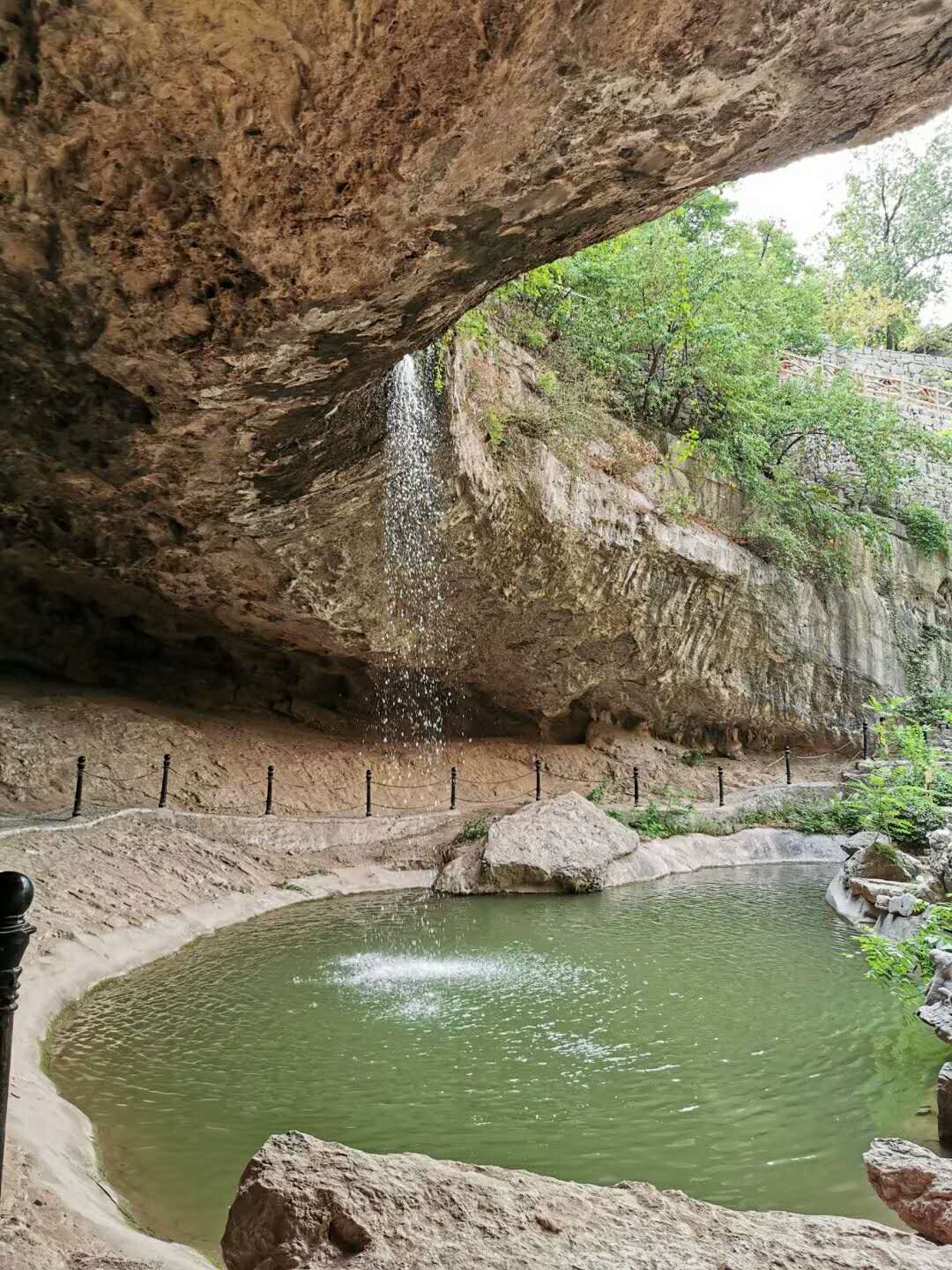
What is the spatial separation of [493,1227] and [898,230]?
3413cm

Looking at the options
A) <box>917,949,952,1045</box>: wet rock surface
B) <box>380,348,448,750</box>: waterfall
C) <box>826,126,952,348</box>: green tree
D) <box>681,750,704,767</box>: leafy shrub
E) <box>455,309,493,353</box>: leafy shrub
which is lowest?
<box>917,949,952,1045</box>: wet rock surface

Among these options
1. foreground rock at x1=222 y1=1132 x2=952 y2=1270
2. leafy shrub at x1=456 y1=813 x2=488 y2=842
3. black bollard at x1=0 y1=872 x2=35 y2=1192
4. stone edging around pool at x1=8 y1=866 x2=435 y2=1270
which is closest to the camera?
foreground rock at x1=222 y1=1132 x2=952 y2=1270

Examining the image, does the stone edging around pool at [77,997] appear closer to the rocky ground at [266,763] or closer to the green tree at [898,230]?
the rocky ground at [266,763]

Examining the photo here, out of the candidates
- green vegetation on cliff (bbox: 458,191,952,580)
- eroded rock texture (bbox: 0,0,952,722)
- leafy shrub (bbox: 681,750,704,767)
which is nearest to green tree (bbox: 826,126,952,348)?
green vegetation on cliff (bbox: 458,191,952,580)

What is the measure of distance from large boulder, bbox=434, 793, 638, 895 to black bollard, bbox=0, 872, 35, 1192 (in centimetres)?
709

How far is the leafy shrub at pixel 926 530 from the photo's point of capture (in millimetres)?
17562

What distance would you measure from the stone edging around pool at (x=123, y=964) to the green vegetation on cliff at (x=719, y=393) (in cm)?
565

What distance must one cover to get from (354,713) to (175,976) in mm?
8942

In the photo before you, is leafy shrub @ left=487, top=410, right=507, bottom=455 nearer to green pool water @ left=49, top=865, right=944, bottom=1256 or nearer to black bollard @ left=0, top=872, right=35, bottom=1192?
green pool water @ left=49, top=865, right=944, bottom=1256

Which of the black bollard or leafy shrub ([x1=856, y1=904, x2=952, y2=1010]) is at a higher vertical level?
the black bollard

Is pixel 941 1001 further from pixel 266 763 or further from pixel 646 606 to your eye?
pixel 266 763

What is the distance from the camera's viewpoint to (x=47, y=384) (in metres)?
6.60

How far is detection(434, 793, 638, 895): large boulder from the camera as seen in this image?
9.20 meters

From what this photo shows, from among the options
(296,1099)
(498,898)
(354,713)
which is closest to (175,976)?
(296,1099)
